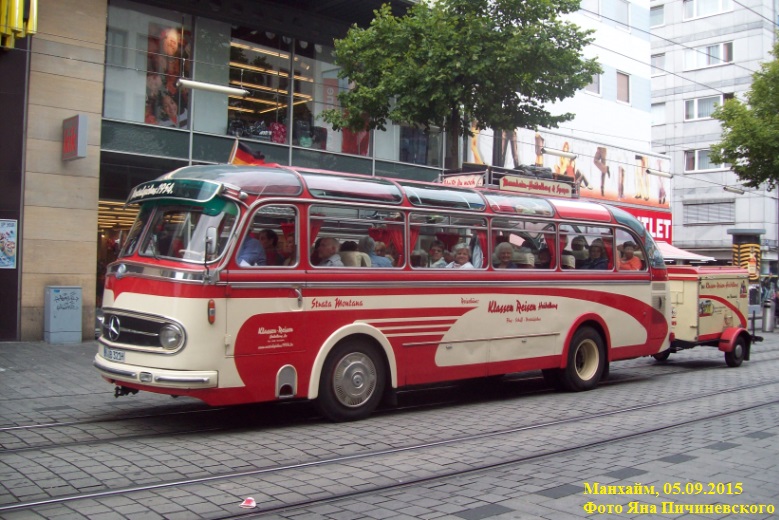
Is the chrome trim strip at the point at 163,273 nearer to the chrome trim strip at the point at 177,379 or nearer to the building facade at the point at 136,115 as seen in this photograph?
the chrome trim strip at the point at 177,379

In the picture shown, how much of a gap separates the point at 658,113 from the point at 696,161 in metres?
3.90

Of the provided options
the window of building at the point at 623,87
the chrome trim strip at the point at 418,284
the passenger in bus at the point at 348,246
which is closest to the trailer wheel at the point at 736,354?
the chrome trim strip at the point at 418,284

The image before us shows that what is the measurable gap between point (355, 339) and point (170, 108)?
10.5 metres

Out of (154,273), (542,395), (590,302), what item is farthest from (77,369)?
(590,302)

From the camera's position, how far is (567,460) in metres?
7.02

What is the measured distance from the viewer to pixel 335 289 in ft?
28.0

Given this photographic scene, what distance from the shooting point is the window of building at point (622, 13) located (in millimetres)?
31094

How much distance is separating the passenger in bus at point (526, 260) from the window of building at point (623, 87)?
73.9ft

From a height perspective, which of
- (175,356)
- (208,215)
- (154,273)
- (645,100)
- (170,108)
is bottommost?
(175,356)

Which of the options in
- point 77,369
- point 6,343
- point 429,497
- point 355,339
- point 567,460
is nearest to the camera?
point 429,497

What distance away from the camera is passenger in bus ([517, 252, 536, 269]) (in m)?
10.8

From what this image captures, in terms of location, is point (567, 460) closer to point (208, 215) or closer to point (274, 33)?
point (208, 215)

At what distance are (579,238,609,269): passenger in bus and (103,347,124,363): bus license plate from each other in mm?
7025

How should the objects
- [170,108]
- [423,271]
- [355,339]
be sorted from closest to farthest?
[355,339]
[423,271]
[170,108]
